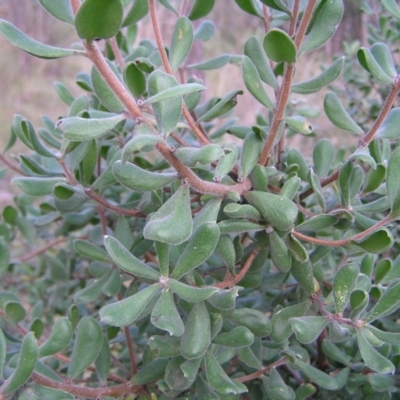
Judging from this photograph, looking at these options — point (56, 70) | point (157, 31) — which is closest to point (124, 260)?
point (157, 31)

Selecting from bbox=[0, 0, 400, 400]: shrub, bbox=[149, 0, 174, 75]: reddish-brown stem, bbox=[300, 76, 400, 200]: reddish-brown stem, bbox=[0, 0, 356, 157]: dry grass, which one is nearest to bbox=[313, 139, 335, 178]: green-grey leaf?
bbox=[0, 0, 400, 400]: shrub

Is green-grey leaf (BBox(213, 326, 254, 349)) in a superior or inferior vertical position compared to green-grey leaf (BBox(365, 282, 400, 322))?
inferior

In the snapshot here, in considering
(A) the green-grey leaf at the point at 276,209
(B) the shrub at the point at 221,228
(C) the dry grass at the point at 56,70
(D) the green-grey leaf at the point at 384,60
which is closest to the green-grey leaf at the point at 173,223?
(B) the shrub at the point at 221,228

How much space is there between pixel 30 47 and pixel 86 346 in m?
0.49

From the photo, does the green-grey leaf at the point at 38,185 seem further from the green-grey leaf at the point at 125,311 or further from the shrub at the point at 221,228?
the green-grey leaf at the point at 125,311

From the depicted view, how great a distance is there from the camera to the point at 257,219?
0.75 meters

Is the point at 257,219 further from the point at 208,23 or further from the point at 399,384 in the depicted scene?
the point at 208,23

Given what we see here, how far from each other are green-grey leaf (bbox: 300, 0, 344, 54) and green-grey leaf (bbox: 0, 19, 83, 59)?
344mm

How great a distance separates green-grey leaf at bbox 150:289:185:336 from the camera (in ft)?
2.18

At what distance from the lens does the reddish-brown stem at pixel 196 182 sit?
26.0 inches

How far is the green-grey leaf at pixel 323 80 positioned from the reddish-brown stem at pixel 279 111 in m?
0.06

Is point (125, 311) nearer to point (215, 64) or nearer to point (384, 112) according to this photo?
point (384, 112)

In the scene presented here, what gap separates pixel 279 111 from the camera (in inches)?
30.4

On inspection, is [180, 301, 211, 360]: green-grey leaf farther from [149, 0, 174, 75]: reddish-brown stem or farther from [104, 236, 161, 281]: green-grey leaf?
[149, 0, 174, 75]: reddish-brown stem
